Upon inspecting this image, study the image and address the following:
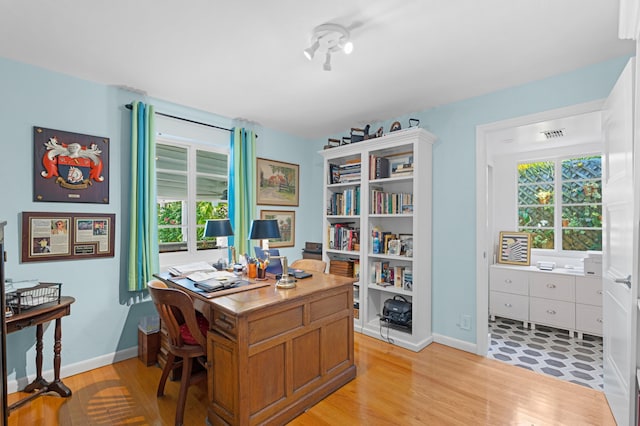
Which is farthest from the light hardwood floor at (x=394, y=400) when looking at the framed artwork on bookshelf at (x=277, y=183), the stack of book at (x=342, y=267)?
the framed artwork on bookshelf at (x=277, y=183)

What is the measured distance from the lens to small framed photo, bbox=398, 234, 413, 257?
326 cm

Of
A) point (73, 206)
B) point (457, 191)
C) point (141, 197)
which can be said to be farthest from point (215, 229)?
point (457, 191)

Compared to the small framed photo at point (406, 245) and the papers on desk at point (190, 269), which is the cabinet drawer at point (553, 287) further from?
the papers on desk at point (190, 269)

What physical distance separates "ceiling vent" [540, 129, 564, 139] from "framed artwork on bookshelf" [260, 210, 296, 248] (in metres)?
3.23

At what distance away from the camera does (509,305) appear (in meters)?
3.90

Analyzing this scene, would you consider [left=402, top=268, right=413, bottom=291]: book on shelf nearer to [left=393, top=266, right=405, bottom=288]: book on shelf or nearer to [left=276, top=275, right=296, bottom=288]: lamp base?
[left=393, top=266, right=405, bottom=288]: book on shelf

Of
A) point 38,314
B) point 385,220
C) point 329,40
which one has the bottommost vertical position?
point 38,314

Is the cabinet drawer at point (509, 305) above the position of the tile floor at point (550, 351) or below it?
above

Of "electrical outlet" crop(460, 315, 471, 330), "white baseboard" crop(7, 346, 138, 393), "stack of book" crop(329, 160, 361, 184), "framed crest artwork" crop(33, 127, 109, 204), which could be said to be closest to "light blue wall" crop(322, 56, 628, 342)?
"electrical outlet" crop(460, 315, 471, 330)

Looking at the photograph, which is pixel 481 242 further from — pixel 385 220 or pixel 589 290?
pixel 589 290

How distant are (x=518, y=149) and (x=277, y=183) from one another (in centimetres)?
341

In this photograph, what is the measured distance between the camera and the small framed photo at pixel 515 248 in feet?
13.4

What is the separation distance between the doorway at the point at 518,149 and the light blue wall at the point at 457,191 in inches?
2.4

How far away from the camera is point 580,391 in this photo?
2359mm
